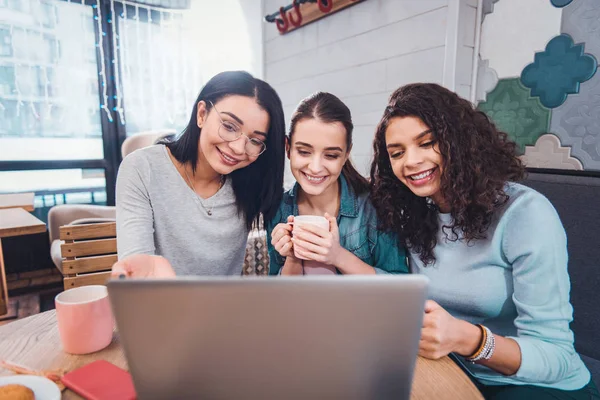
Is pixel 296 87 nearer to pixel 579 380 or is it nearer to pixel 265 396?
pixel 579 380

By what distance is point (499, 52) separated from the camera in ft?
5.08

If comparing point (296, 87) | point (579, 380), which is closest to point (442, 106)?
point (579, 380)

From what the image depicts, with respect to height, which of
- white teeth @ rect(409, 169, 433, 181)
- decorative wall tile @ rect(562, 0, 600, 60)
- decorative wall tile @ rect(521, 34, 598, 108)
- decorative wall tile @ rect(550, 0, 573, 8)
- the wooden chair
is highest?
decorative wall tile @ rect(550, 0, 573, 8)

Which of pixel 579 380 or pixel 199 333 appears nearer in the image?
pixel 199 333

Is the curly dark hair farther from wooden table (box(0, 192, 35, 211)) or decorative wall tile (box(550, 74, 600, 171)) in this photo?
wooden table (box(0, 192, 35, 211))

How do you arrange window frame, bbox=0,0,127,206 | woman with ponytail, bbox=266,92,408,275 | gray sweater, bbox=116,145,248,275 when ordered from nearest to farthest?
woman with ponytail, bbox=266,92,408,275
gray sweater, bbox=116,145,248,275
window frame, bbox=0,0,127,206

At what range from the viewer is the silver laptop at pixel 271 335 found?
39 cm

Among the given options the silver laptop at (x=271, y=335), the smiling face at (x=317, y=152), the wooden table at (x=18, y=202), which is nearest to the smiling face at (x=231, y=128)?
the smiling face at (x=317, y=152)

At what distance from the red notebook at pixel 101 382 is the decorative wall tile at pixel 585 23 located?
5.36 ft

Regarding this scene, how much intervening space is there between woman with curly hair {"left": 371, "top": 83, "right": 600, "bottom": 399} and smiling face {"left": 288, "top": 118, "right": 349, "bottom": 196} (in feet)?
0.46

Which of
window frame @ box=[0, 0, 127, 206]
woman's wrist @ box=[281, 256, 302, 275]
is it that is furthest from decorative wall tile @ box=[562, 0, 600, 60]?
window frame @ box=[0, 0, 127, 206]

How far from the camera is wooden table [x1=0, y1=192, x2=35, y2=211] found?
230cm

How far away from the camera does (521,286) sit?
885mm

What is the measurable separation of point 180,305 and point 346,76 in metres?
2.10
